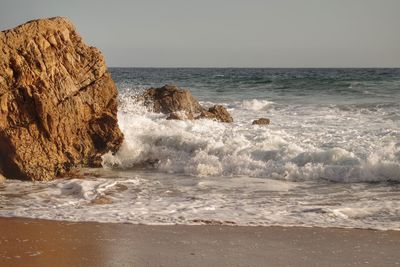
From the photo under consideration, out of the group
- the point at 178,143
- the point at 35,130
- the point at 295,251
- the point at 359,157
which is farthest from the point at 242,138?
the point at 295,251

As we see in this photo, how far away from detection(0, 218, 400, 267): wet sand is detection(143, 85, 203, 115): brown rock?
29.9ft

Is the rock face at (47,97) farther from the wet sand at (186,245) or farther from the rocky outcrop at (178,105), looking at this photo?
the rocky outcrop at (178,105)

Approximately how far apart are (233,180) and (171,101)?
22.2 feet

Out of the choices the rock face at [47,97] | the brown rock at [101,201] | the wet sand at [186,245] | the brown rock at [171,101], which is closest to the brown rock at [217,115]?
the brown rock at [171,101]

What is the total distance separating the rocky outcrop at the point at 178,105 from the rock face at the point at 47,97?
5.24 meters

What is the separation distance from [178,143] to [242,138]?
1.17 metres

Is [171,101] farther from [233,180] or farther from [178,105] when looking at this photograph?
[233,180]

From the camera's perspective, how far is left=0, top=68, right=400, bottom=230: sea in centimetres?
651

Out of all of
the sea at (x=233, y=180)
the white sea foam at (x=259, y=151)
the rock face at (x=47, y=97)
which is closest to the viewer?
the sea at (x=233, y=180)

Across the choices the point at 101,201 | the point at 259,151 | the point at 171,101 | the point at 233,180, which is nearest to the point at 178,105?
the point at 171,101

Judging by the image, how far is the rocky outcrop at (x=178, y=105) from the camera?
14.5 m

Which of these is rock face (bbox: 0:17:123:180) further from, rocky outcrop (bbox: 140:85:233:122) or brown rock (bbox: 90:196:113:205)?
rocky outcrop (bbox: 140:85:233:122)

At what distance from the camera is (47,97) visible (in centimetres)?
838

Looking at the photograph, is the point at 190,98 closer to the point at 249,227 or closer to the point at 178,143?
the point at 178,143
